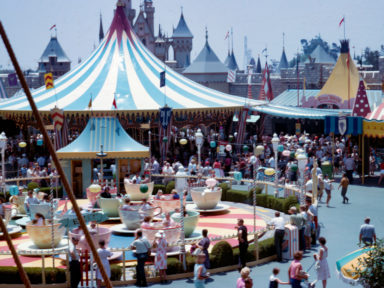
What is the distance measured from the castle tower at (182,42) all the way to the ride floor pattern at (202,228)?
64254 mm

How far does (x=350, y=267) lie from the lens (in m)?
8.31

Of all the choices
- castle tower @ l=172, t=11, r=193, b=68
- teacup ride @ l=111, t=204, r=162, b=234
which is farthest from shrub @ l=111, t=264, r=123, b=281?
castle tower @ l=172, t=11, r=193, b=68

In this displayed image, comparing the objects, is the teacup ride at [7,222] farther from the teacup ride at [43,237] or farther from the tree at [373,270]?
the tree at [373,270]

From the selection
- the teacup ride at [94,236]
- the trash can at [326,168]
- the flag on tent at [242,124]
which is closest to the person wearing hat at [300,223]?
the teacup ride at [94,236]

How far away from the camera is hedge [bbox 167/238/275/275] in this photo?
1048 cm

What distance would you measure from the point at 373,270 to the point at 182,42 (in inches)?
2940

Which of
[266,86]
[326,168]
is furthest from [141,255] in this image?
[266,86]

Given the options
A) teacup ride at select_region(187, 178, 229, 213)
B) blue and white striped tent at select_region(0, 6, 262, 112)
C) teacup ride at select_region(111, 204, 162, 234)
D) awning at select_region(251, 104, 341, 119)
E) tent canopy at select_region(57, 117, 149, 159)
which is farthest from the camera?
awning at select_region(251, 104, 341, 119)

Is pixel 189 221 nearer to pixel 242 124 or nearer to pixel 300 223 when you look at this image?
pixel 300 223

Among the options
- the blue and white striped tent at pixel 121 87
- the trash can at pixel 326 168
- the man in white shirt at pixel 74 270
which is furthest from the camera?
the blue and white striped tent at pixel 121 87

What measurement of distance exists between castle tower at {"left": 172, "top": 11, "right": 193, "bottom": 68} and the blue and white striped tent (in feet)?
177

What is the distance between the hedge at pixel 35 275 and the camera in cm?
994

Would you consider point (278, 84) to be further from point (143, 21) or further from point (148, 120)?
point (143, 21)

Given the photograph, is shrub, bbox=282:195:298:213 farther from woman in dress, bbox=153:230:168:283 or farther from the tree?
the tree
